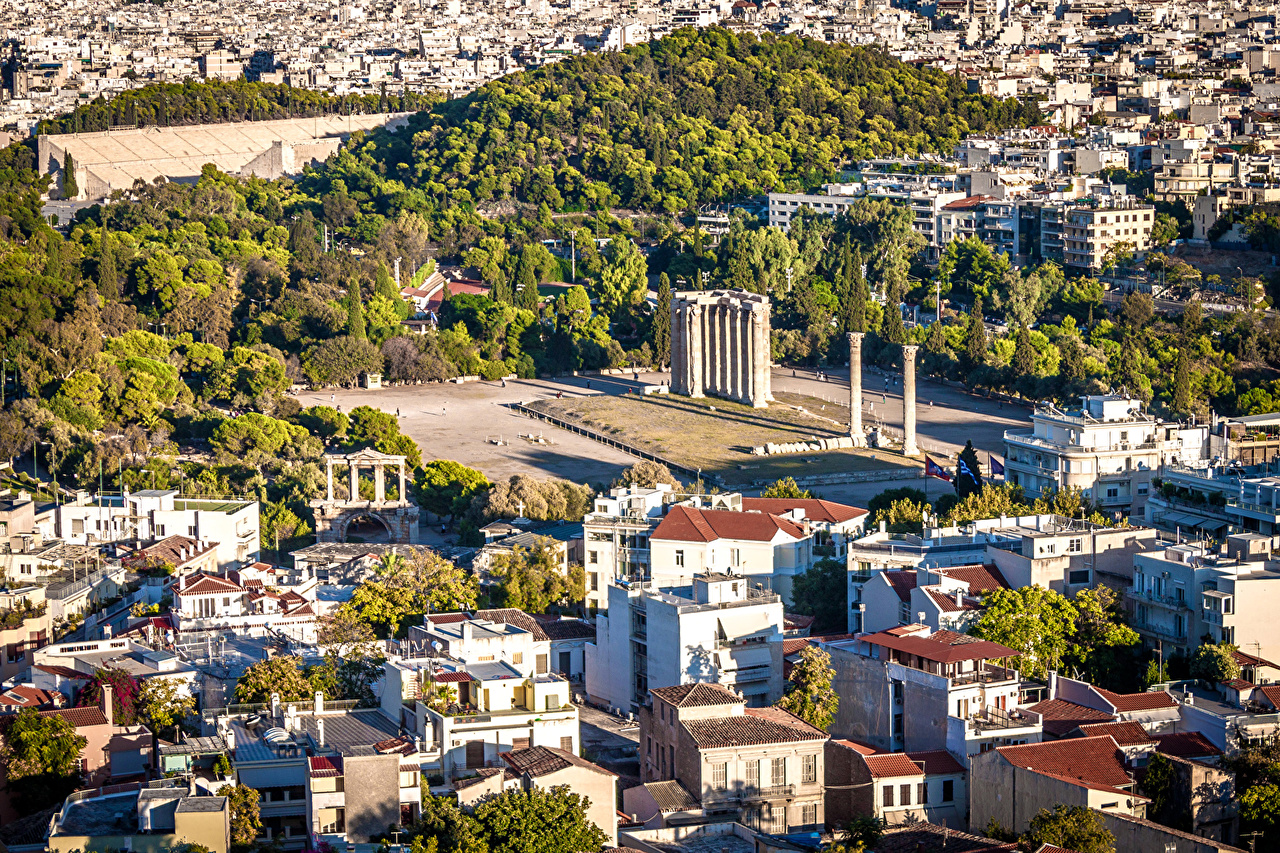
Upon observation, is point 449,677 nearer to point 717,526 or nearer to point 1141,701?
point 1141,701

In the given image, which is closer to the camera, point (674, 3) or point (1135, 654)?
point (1135, 654)

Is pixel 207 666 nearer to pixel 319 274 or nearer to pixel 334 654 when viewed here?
pixel 334 654

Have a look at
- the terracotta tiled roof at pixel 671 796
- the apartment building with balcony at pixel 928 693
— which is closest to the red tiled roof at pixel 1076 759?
the apartment building with balcony at pixel 928 693

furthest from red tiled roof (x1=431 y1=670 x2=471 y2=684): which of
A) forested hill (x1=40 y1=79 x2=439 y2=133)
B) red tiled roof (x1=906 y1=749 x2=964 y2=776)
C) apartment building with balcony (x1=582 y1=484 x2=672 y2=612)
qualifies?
forested hill (x1=40 y1=79 x2=439 y2=133)

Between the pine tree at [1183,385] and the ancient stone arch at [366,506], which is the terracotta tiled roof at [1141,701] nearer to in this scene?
the ancient stone arch at [366,506]

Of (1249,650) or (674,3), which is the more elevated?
(674,3)

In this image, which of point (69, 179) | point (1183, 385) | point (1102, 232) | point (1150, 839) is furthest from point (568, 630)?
point (69, 179)

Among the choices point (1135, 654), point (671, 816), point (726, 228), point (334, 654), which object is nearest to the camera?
point (671, 816)

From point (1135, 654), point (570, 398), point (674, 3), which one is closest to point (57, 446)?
point (570, 398)
